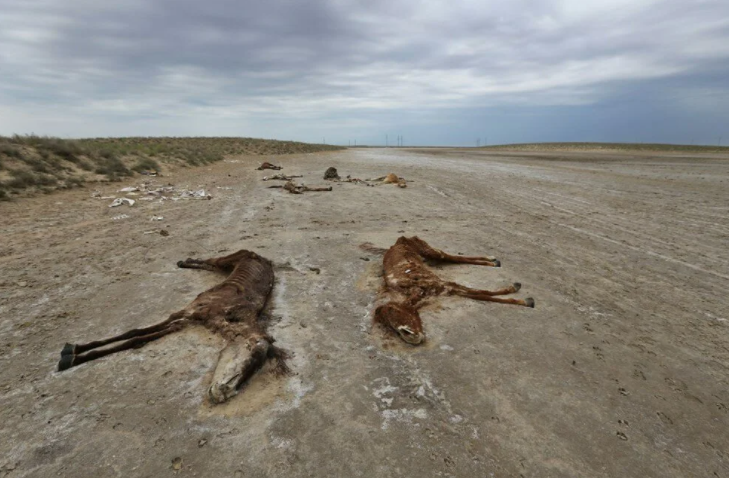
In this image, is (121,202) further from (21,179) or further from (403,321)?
(403,321)

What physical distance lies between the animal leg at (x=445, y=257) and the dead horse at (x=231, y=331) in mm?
2585

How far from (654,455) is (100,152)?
76.1ft

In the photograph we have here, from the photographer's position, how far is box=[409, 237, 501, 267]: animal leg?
641 cm

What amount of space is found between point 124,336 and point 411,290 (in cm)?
342

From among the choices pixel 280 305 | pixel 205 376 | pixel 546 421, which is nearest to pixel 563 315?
pixel 546 421

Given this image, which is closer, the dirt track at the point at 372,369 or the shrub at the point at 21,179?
the dirt track at the point at 372,369

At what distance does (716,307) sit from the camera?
5023 mm

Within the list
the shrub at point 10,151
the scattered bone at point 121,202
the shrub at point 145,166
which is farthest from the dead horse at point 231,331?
the shrub at point 145,166

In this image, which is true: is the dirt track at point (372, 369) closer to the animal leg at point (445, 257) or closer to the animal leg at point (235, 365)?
the animal leg at point (235, 365)

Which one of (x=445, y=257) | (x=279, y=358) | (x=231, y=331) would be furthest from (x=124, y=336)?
(x=445, y=257)

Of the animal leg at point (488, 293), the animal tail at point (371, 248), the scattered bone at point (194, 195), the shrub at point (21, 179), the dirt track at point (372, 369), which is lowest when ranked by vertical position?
the dirt track at point (372, 369)

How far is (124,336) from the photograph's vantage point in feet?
12.9

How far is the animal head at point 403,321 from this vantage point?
4.05 m

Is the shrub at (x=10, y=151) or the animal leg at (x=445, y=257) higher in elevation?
the shrub at (x=10, y=151)
